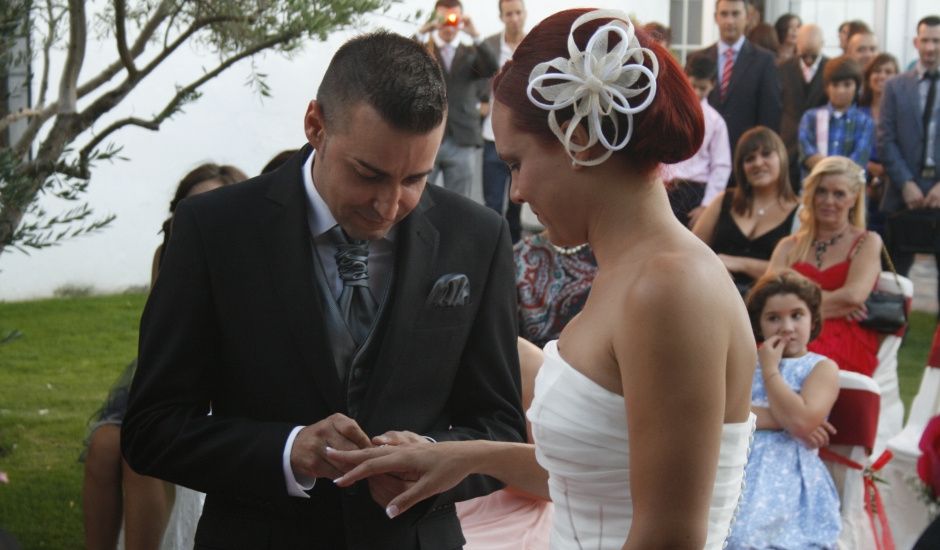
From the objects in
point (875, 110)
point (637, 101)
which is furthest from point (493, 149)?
point (637, 101)

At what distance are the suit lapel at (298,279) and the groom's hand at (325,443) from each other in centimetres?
13

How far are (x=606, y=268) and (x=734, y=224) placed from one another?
6.00 m

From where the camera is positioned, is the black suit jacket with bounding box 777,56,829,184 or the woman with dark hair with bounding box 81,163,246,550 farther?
the black suit jacket with bounding box 777,56,829,184

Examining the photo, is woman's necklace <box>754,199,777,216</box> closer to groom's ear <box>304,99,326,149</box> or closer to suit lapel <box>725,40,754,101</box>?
suit lapel <box>725,40,754,101</box>

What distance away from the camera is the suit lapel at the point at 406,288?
2.52 metres

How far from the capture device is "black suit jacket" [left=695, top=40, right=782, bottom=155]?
408 inches

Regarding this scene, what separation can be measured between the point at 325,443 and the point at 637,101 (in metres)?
0.87

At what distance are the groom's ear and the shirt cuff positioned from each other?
640 millimetres

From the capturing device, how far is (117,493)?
4.70 meters

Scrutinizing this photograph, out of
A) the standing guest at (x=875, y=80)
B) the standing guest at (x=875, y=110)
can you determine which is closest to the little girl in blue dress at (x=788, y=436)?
the standing guest at (x=875, y=110)

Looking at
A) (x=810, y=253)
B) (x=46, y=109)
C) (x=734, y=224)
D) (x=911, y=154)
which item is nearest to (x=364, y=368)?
(x=46, y=109)

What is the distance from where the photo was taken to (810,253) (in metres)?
7.10

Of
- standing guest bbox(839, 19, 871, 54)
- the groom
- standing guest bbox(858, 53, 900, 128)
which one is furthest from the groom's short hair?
standing guest bbox(839, 19, 871, 54)

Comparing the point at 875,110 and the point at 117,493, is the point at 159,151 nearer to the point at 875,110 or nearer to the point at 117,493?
the point at 875,110
